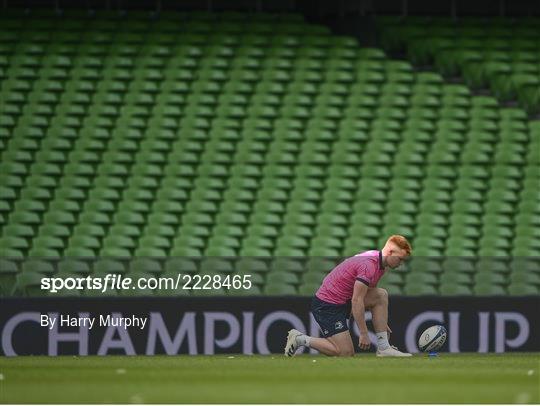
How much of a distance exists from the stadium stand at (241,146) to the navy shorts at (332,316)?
14.0 feet

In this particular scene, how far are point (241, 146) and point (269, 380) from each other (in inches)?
430

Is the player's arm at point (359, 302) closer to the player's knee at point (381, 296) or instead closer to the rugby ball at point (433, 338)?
the player's knee at point (381, 296)

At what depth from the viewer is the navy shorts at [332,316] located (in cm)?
1392

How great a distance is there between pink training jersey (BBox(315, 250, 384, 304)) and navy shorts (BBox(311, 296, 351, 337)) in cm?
5

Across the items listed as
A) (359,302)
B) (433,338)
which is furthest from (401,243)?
(433,338)

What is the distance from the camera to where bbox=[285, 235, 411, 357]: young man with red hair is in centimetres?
1352

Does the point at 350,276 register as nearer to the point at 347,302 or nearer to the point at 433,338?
the point at 347,302

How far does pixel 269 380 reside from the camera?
11094 mm

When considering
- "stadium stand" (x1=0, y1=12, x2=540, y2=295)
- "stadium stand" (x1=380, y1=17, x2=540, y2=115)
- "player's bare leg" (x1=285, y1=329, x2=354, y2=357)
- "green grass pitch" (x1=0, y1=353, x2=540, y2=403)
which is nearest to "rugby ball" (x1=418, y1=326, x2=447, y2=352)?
"green grass pitch" (x1=0, y1=353, x2=540, y2=403)

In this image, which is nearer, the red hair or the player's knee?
the red hair

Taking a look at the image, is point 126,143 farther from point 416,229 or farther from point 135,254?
point 416,229

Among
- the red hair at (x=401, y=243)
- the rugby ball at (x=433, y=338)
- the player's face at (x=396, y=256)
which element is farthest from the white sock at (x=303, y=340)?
the rugby ball at (x=433, y=338)

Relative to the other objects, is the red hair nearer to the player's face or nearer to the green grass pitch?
the player's face

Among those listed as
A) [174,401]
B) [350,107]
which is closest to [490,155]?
[350,107]
